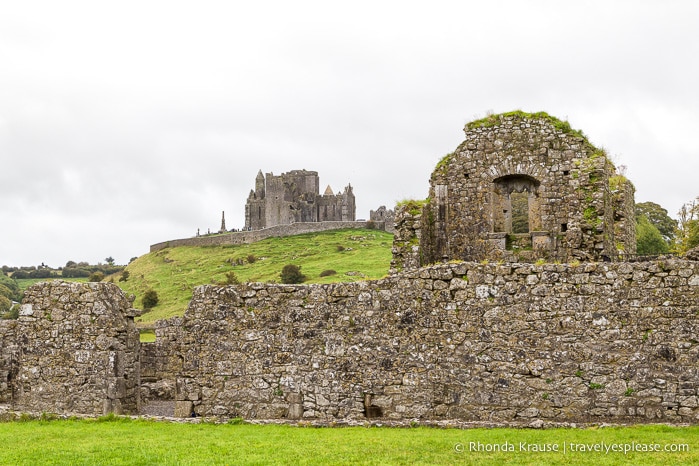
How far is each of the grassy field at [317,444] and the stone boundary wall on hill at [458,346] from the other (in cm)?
101

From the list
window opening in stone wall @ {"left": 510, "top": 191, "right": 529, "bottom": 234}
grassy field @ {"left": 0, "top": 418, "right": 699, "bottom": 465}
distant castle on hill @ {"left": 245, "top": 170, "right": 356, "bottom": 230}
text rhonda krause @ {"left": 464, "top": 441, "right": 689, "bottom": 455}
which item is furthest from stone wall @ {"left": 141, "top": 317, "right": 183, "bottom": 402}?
distant castle on hill @ {"left": 245, "top": 170, "right": 356, "bottom": 230}

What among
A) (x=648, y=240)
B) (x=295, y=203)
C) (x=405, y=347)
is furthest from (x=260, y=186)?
(x=405, y=347)

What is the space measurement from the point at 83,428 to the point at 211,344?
9.84 ft

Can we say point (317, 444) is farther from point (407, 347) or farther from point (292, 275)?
point (292, 275)

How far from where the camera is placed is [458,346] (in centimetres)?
1512

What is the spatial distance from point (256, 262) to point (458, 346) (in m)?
88.5

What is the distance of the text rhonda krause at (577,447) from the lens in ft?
38.2

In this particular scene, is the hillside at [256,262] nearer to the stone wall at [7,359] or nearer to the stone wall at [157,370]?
the stone wall at [157,370]

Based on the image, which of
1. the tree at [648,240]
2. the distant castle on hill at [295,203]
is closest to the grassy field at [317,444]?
the tree at [648,240]

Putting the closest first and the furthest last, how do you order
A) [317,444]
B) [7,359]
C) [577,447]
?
1. [577,447]
2. [317,444]
3. [7,359]

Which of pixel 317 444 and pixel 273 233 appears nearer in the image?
pixel 317 444

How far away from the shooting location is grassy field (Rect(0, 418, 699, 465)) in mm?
11414

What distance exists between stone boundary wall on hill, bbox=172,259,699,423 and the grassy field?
3.31 feet

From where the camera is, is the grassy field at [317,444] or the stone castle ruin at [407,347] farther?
the stone castle ruin at [407,347]
